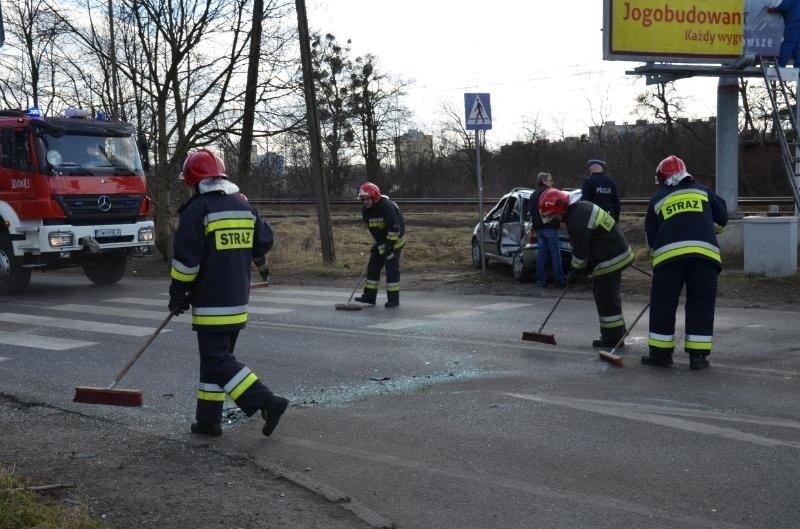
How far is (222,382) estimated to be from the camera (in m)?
5.80

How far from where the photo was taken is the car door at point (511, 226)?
1519 cm

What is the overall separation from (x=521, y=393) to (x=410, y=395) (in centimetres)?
85

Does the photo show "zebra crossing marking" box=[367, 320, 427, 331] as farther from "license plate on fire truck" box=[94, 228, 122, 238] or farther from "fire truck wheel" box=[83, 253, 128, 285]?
"fire truck wheel" box=[83, 253, 128, 285]

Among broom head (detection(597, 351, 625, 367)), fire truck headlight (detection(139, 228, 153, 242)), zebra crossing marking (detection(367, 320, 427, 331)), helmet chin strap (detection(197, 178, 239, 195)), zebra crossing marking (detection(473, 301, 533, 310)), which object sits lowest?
zebra crossing marking (detection(473, 301, 533, 310))

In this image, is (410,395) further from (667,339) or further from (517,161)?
(517,161)

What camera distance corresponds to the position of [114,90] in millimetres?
22922

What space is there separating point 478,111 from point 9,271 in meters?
8.22

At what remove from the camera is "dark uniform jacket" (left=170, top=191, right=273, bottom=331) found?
576 cm

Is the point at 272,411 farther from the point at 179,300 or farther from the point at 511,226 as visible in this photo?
the point at 511,226

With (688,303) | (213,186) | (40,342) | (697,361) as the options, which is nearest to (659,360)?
(697,361)

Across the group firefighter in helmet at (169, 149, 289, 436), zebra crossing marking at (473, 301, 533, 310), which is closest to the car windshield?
zebra crossing marking at (473, 301, 533, 310)

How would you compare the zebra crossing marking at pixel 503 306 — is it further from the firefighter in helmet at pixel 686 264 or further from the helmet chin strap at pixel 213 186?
the helmet chin strap at pixel 213 186

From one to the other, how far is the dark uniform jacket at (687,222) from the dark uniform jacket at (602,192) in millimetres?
5831

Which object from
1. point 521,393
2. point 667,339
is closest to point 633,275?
point 667,339
